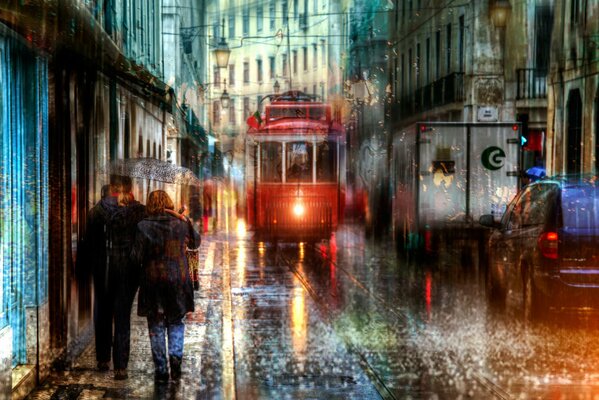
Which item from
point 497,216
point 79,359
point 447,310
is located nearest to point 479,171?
point 497,216

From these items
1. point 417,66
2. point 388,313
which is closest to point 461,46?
point 417,66

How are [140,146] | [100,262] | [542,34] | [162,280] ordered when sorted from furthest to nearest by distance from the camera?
1. [542,34]
2. [140,146]
3. [100,262]
4. [162,280]

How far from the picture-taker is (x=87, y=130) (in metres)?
12.5

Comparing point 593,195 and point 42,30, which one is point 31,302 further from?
point 593,195

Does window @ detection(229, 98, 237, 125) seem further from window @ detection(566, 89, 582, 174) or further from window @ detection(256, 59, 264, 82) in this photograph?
window @ detection(566, 89, 582, 174)

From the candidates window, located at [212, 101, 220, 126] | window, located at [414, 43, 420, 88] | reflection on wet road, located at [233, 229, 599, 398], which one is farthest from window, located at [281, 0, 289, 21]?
reflection on wet road, located at [233, 229, 599, 398]

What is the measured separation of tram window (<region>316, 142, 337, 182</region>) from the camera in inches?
1053

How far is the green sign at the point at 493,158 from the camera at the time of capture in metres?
21.8

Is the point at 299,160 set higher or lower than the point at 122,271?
higher

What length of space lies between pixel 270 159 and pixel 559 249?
15.2m

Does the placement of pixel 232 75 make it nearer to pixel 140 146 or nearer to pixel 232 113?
pixel 232 113

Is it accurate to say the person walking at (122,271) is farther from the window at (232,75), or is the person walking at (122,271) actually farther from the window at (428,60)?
the window at (232,75)

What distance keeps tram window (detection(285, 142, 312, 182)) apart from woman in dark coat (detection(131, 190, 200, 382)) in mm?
17567

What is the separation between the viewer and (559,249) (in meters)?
12.3
